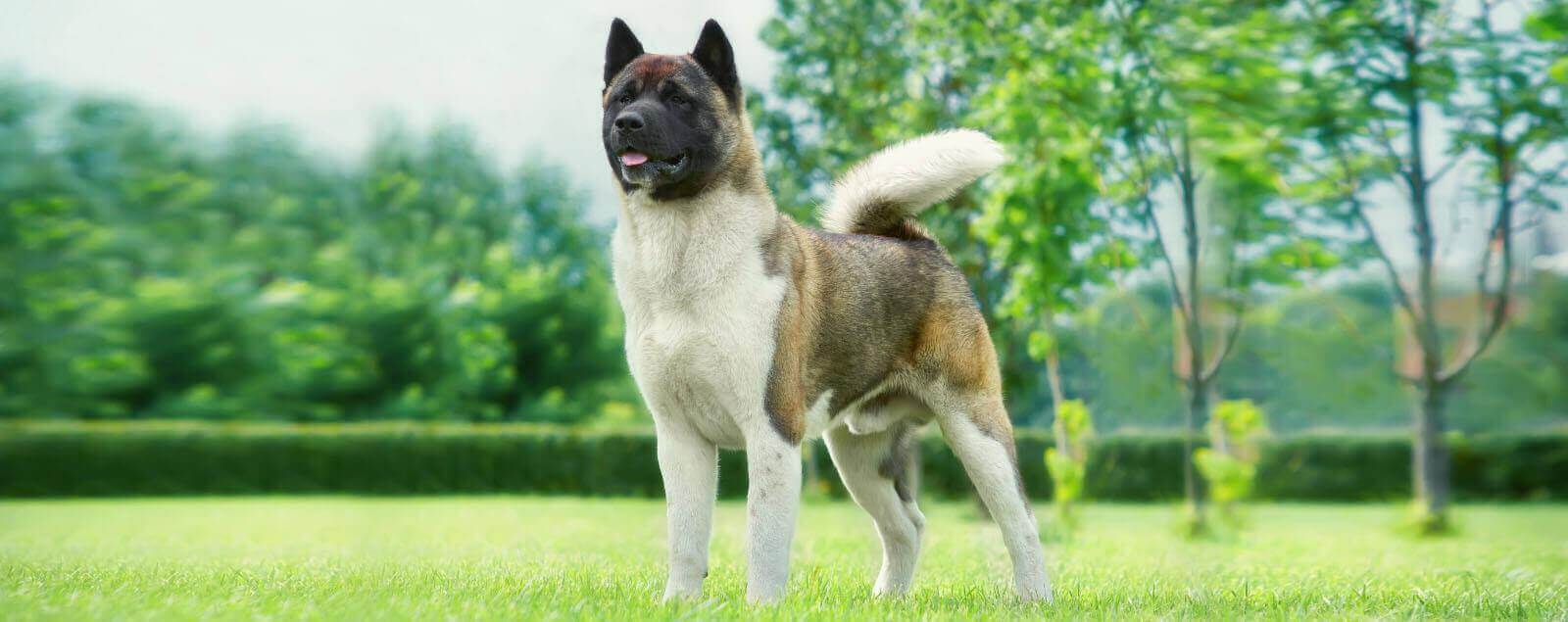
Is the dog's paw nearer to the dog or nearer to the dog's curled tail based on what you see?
the dog

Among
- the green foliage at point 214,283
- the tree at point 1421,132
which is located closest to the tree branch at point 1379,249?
the tree at point 1421,132

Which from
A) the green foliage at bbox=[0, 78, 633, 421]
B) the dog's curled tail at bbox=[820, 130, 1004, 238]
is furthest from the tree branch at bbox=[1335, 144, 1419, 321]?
the green foliage at bbox=[0, 78, 633, 421]

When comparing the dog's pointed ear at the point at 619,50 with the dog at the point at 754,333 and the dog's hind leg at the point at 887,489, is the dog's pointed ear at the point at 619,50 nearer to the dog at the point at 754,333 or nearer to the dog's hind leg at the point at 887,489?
the dog at the point at 754,333

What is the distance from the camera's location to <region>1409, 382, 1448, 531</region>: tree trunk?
13117 mm

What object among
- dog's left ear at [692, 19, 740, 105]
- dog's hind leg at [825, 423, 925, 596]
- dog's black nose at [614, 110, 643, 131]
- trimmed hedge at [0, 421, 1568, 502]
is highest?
dog's left ear at [692, 19, 740, 105]

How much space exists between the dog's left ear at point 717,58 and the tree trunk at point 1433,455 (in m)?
11.4

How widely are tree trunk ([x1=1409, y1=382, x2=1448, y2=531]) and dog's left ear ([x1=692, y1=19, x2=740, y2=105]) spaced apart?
37.4 ft

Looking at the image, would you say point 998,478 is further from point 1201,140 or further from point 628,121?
point 1201,140

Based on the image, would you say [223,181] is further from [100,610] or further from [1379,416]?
[1379,416]

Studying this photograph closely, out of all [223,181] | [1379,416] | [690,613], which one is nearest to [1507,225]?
[690,613]

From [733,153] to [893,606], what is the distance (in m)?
2.16

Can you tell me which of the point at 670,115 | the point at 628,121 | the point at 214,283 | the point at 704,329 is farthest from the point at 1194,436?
the point at 214,283

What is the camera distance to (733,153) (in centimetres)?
491

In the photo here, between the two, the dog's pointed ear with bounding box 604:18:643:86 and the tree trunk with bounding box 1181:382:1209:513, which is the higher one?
the dog's pointed ear with bounding box 604:18:643:86
